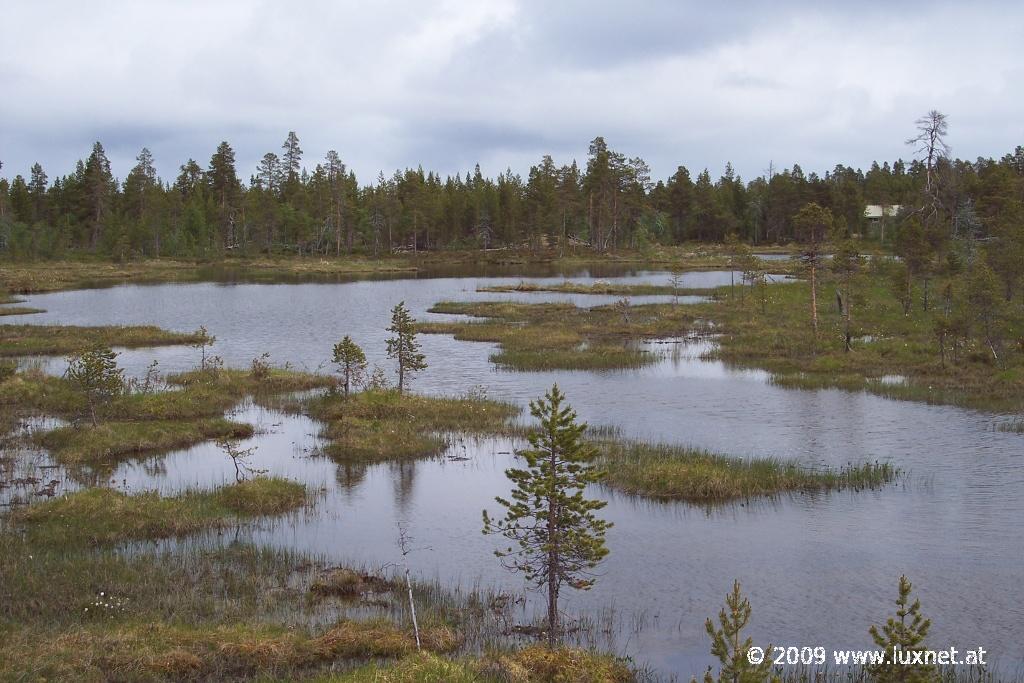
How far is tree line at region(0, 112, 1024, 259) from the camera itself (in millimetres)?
151125

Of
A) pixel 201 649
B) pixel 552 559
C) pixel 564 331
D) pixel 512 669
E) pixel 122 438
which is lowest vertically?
pixel 201 649

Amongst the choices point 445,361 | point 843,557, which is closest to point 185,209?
point 445,361

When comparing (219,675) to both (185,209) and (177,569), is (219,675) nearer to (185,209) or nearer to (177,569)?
(177,569)

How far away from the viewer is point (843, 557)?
65.8 feet

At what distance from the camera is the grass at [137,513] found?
2088 centimetres

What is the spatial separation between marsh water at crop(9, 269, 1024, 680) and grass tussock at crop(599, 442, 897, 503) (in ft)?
2.51

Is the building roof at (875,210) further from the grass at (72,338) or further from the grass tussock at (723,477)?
the grass tussock at (723,477)

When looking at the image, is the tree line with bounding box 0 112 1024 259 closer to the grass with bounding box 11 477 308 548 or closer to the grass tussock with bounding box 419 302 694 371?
the grass tussock with bounding box 419 302 694 371

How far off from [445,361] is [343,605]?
107ft

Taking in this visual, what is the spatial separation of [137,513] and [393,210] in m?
140

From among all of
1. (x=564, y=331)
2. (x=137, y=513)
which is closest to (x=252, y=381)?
(x=137, y=513)

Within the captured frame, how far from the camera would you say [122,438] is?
30156mm

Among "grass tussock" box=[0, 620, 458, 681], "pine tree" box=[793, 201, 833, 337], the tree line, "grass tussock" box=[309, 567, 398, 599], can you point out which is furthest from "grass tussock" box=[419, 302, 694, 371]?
the tree line

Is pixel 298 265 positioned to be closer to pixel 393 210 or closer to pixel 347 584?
pixel 393 210
